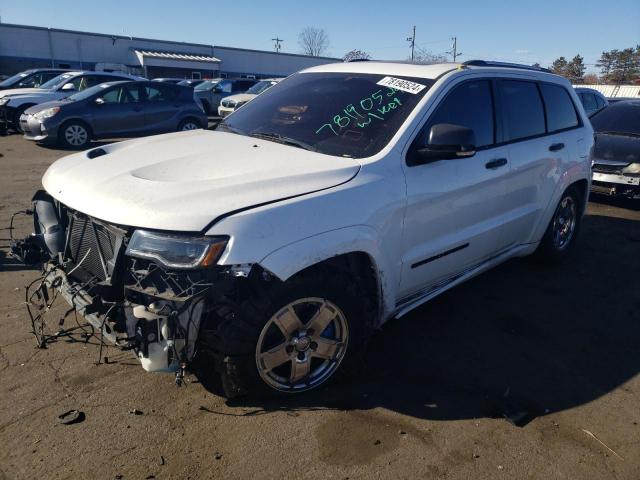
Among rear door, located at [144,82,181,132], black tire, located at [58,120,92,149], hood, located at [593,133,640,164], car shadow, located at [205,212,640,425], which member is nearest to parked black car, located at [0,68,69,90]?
rear door, located at [144,82,181,132]

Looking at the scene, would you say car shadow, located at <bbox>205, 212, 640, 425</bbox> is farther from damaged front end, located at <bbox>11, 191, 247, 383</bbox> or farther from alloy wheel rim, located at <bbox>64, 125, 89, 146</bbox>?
alloy wheel rim, located at <bbox>64, 125, 89, 146</bbox>

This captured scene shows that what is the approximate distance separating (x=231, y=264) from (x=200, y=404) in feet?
3.40

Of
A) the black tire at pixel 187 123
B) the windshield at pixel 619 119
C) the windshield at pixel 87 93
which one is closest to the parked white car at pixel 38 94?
the windshield at pixel 87 93

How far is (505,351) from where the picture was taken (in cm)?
375

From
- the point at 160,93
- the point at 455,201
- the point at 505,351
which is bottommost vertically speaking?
the point at 505,351

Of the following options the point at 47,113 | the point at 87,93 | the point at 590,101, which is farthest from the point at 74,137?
the point at 590,101

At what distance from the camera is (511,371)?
349 centimetres

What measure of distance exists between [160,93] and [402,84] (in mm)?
11172

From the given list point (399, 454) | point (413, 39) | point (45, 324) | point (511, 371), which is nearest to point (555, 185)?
point (511, 371)

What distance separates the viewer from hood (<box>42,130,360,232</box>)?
8.39 feet

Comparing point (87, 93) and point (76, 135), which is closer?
point (76, 135)

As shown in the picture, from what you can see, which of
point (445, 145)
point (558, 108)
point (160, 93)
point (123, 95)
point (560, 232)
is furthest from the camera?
point (160, 93)

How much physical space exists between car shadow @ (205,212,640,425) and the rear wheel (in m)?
0.18

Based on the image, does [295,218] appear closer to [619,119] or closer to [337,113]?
[337,113]
